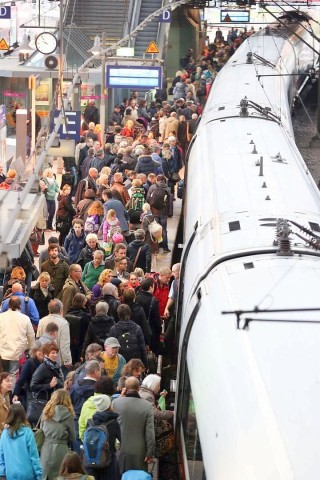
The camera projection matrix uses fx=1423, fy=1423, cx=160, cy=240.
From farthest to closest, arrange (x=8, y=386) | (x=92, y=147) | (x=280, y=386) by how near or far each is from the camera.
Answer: (x=92, y=147) → (x=8, y=386) → (x=280, y=386)

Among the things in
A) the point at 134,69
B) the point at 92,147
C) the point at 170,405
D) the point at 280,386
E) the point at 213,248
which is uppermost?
the point at 134,69

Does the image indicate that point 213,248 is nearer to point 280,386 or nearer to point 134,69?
point 280,386

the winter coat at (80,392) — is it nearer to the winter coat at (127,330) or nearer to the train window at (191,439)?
the train window at (191,439)

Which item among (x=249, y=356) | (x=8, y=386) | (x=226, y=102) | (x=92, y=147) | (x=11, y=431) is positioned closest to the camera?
(x=249, y=356)

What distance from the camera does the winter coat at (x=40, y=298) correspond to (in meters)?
15.3

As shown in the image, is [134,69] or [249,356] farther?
[134,69]

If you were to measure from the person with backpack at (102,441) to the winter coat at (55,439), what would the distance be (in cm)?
18

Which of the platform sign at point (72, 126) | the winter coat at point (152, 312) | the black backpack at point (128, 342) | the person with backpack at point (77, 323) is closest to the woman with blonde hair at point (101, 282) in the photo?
the winter coat at point (152, 312)

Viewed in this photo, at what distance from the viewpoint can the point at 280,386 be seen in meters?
7.84

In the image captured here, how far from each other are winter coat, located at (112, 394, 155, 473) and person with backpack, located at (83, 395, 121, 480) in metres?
0.22

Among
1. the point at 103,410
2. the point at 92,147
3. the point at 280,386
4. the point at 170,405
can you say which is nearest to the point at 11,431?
the point at 103,410

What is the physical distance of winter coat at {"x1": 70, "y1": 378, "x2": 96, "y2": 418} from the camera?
1155 centimetres

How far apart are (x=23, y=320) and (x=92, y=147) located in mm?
12612

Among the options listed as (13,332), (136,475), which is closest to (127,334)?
(13,332)
